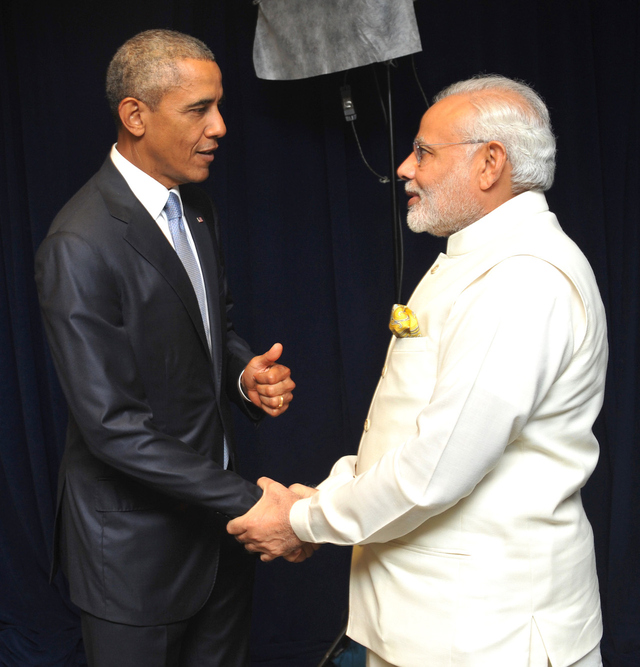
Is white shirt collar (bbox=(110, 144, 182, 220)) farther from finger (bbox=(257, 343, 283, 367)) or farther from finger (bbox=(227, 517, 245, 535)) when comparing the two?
finger (bbox=(227, 517, 245, 535))

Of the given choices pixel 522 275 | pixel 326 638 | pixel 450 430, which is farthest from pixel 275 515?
pixel 326 638

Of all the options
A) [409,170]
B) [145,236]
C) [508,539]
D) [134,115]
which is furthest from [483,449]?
[134,115]

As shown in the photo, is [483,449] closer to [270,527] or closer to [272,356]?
[270,527]

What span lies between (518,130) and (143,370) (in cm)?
92

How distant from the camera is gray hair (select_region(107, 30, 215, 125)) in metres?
1.58

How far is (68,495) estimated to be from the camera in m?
1.57

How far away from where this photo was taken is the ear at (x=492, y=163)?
1.38 m

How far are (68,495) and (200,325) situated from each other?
487mm

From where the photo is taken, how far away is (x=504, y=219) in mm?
1371

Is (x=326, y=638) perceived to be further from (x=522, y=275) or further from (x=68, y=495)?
(x=522, y=275)

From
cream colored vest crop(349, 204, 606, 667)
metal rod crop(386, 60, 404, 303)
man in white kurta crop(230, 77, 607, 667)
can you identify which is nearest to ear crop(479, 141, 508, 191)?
man in white kurta crop(230, 77, 607, 667)

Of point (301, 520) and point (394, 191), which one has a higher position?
point (394, 191)

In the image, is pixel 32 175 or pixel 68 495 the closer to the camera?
pixel 68 495

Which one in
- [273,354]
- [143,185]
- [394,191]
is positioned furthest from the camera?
[394,191]
